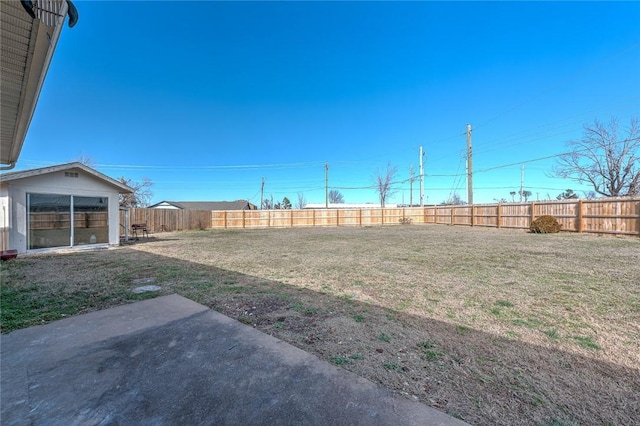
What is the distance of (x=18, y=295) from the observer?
3945 millimetres

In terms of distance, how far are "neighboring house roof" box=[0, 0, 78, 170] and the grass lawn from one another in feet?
8.75

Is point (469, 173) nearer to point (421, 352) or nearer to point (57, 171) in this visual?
point (421, 352)

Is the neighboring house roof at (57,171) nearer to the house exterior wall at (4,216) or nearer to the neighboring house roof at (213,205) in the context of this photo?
the house exterior wall at (4,216)

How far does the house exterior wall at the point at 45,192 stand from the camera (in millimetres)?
7430

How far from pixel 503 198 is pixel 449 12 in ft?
133

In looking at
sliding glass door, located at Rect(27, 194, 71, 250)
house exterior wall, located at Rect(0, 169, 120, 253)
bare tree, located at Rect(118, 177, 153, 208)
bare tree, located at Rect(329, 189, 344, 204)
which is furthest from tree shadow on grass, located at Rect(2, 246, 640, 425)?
bare tree, located at Rect(329, 189, 344, 204)

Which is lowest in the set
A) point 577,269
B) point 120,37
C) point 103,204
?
point 577,269

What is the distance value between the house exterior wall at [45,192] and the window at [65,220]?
0.13 metres

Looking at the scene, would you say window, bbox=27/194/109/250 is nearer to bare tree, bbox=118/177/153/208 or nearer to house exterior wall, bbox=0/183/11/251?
house exterior wall, bbox=0/183/11/251

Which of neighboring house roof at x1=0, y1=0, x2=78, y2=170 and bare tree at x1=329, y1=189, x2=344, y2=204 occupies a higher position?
bare tree at x1=329, y1=189, x2=344, y2=204

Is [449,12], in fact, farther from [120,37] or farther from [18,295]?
[18,295]

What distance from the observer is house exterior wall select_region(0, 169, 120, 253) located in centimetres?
743

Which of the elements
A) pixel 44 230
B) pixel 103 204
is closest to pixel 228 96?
pixel 103 204

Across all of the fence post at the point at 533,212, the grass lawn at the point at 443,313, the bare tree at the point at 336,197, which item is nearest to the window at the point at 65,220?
the grass lawn at the point at 443,313
